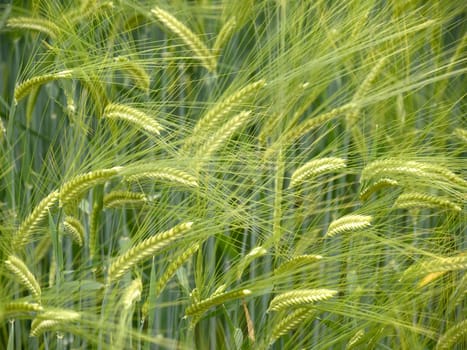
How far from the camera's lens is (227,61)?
2.19 metres

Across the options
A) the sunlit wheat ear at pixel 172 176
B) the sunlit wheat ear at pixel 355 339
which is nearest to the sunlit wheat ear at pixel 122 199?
the sunlit wheat ear at pixel 172 176

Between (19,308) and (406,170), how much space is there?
2.36ft

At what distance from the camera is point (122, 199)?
1.63 meters

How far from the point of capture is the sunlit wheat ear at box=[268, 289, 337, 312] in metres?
1.44

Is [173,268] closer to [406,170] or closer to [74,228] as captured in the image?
[74,228]

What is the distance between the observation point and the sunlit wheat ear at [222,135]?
154cm

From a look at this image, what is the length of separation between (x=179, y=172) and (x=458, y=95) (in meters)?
0.89

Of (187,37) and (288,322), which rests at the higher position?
(187,37)

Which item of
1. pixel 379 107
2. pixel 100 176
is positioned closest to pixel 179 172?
pixel 100 176

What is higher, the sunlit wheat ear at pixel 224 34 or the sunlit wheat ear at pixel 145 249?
the sunlit wheat ear at pixel 224 34

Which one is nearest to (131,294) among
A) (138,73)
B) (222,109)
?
(222,109)

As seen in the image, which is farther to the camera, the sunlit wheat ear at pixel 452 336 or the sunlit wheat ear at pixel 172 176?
the sunlit wheat ear at pixel 452 336

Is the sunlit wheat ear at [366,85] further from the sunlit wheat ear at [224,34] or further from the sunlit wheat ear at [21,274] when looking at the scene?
the sunlit wheat ear at [21,274]

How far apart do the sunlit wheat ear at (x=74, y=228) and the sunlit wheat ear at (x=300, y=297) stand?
386 mm
